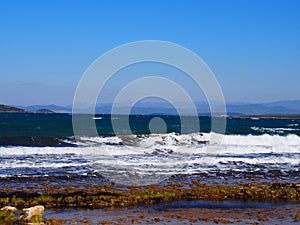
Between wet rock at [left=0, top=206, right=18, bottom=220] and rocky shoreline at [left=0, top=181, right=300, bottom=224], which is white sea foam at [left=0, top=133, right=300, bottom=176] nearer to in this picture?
rocky shoreline at [left=0, top=181, right=300, bottom=224]

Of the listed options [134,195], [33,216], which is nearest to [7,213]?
[33,216]

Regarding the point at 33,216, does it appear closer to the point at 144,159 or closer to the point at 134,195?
the point at 134,195

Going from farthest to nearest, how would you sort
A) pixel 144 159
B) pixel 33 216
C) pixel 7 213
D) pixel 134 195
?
pixel 144 159 → pixel 134 195 → pixel 7 213 → pixel 33 216

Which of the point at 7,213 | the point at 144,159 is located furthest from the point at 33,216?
the point at 144,159

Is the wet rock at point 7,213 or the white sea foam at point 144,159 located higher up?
the white sea foam at point 144,159

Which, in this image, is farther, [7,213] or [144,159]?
[144,159]

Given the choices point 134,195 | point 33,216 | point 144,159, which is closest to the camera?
point 33,216

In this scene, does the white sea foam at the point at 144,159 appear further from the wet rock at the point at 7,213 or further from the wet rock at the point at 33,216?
the wet rock at the point at 33,216

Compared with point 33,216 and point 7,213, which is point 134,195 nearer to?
point 33,216

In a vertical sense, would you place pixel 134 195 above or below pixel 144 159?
below

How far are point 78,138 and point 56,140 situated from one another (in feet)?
12.6

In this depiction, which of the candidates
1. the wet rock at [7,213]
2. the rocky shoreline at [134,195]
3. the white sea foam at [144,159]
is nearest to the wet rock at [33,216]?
the wet rock at [7,213]

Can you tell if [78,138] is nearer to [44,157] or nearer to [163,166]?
[44,157]

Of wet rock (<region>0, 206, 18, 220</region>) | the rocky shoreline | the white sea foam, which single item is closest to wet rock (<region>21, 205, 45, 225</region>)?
wet rock (<region>0, 206, 18, 220</region>)
